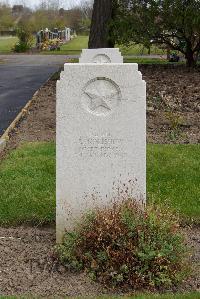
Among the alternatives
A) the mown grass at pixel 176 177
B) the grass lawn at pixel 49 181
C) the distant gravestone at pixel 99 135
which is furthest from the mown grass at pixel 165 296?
the mown grass at pixel 176 177

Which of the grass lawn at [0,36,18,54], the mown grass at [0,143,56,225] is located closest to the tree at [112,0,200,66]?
the mown grass at [0,143,56,225]

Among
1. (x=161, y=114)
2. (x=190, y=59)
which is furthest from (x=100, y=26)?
(x=161, y=114)

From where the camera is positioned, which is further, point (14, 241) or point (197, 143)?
point (197, 143)

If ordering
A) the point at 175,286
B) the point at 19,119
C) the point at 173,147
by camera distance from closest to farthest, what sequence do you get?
the point at 175,286
the point at 173,147
the point at 19,119

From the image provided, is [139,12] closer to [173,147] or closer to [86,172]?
[173,147]

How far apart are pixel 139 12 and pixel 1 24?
6021 cm

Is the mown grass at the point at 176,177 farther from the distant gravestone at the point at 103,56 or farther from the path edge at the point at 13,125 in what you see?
the distant gravestone at the point at 103,56

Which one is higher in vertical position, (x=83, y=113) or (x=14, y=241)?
(x=83, y=113)

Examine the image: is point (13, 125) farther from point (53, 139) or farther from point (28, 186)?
point (28, 186)

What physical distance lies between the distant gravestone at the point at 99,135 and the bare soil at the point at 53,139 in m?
0.53

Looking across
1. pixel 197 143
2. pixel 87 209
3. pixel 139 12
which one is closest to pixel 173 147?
pixel 197 143

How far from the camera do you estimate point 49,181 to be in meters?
7.16

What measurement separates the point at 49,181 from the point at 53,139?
2662 mm

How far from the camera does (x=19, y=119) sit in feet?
40.3
